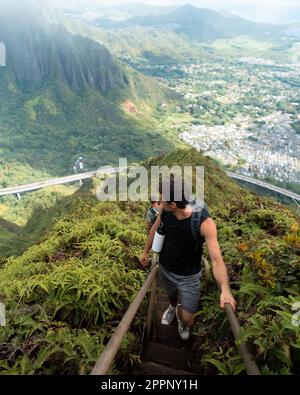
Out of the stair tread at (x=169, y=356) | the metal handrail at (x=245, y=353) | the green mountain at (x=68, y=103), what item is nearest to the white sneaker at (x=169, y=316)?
the stair tread at (x=169, y=356)

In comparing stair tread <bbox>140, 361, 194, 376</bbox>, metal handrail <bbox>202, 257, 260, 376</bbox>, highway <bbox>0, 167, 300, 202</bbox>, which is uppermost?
metal handrail <bbox>202, 257, 260, 376</bbox>

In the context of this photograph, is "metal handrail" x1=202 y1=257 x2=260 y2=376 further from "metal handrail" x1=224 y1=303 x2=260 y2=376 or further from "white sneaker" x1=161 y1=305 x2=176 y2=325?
"white sneaker" x1=161 y1=305 x2=176 y2=325

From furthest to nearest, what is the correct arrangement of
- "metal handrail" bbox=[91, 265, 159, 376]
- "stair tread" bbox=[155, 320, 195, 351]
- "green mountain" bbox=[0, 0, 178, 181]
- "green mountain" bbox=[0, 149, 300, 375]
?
"green mountain" bbox=[0, 0, 178, 181]
"stair tread" bbox=[155, 320, 195, 351]
"green mountain" bbox=[0, 149, 300, 375]
"metal handrail" bbox=[91, 265, 159, 376]

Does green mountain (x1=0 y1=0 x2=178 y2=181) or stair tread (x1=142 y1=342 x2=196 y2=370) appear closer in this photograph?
stair tread (x1=142 y1=342 x2=196 y2=370)

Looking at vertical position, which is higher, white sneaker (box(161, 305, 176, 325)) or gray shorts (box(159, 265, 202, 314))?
gray shorts (box(159, 265, 202, 314))

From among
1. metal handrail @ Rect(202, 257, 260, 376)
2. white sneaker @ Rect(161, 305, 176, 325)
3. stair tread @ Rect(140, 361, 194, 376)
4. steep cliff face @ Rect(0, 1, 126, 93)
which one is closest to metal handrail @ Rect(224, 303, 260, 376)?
metal handrail @ Rect(202, 257, 260, 376)
